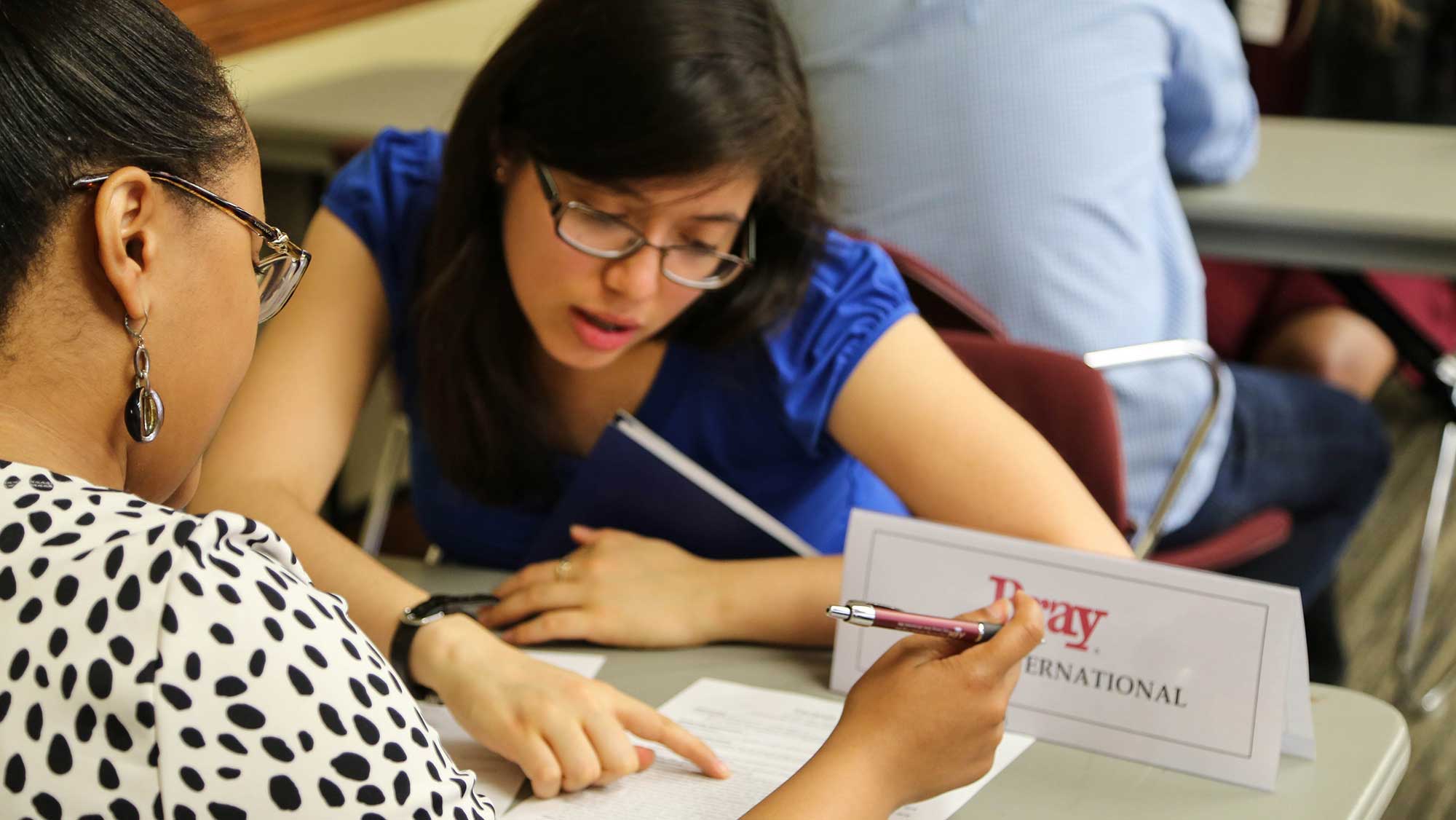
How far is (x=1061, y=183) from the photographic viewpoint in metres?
2.02

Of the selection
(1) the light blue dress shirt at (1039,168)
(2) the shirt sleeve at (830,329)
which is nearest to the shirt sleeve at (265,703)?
(2) the shirt sleeve at (830,329)

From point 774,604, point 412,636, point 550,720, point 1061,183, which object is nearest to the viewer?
point 550,720

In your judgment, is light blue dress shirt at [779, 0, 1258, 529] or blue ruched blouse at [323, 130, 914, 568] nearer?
blue ruched blouse at [323, 130, 914, 568]

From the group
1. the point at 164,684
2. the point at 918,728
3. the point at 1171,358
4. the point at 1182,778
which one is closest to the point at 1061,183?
the point at 1171,358

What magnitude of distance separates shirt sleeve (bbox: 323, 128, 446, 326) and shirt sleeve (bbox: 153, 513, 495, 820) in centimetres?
90

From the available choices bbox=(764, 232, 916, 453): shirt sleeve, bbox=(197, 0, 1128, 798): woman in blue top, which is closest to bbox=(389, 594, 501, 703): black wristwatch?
bbox=(197, 0, 1128, 798): woman in blue top

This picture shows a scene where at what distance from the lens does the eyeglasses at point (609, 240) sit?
52.3 inches

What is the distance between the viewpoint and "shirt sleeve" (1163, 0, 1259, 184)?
88.9 inches

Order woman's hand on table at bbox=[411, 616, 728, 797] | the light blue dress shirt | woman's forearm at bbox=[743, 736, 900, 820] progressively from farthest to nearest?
the light blue dress shirt < woman's hand on table at bbox=[411, 616, 728, 797] < woman's forearm at bbox=[743, 736, 900, 820]

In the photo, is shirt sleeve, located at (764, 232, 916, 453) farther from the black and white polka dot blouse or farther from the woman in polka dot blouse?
the black and white polka dot blouse

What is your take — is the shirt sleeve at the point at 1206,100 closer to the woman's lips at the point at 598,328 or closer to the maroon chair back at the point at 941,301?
the maroon chair back at the point at 941,301

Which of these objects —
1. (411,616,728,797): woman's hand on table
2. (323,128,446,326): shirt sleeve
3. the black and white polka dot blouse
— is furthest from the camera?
(323,128,446,326): shirt sleeve

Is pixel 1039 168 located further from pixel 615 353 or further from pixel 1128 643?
pixel 1128 643

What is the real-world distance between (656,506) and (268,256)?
0.61 m
